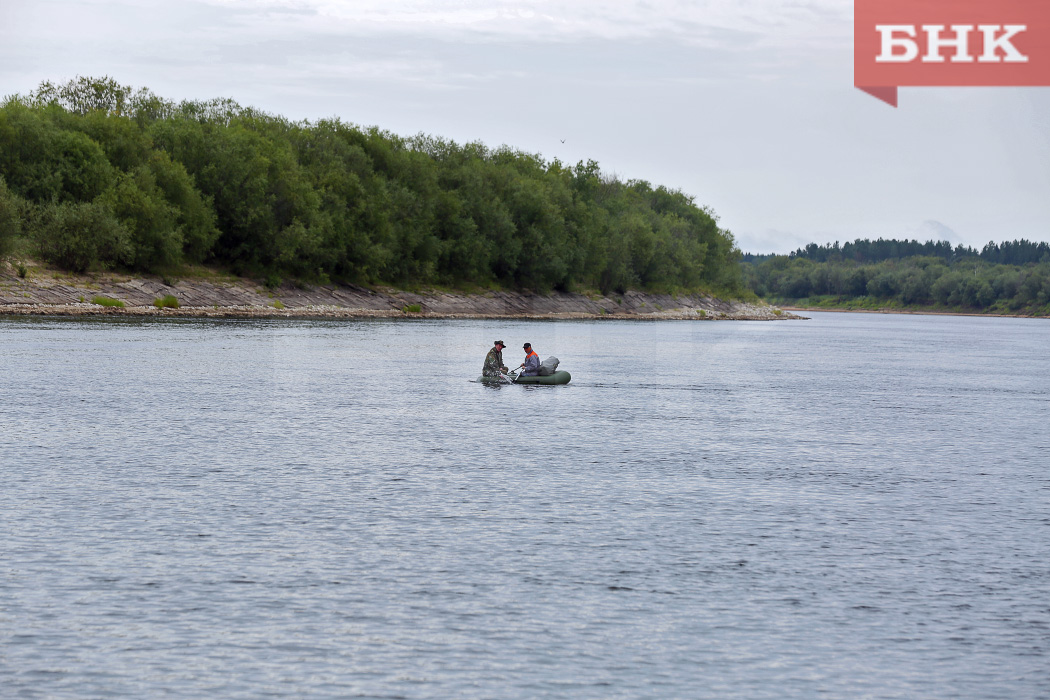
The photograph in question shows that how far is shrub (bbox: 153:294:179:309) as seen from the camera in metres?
101

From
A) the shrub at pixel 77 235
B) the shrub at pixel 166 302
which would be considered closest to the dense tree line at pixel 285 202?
the shrub at pixel 77 235

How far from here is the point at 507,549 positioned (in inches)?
665

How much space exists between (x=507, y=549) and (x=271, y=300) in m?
102

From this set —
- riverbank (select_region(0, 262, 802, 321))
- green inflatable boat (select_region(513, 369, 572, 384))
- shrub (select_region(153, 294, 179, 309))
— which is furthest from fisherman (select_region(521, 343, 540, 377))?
shrub (select_region(153, 294, 179, 309))

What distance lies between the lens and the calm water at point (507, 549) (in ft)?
38.7

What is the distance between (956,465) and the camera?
90.8 ft

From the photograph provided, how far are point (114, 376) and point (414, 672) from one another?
3556cm

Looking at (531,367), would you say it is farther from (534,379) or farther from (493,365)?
(493,365)

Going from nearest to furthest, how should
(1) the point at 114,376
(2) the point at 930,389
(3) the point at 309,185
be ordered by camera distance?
(1) the point at 114,376 < (2) the point at 930,389 < (3) the point at 309,185

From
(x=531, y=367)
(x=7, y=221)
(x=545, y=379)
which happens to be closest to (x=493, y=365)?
(x=531, y=367)

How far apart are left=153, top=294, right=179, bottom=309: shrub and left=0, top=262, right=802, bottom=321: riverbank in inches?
17.6

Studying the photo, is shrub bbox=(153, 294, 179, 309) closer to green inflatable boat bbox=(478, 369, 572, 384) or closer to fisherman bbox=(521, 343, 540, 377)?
green inflatable boat bbox=(478, 369, 572, 384)

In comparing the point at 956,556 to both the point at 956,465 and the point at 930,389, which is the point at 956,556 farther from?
the point at 930,389

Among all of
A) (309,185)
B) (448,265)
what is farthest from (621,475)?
(448,265)
